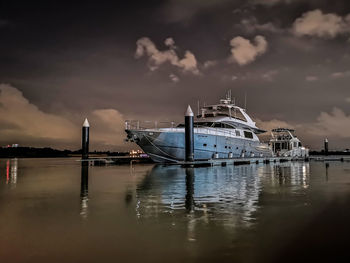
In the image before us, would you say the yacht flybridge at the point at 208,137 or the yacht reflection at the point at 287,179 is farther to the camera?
the yacht flybridge at the point at 208,137

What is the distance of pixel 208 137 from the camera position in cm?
3300

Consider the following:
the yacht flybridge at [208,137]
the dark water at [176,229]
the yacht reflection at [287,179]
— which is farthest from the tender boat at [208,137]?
the dark water at [176,229]

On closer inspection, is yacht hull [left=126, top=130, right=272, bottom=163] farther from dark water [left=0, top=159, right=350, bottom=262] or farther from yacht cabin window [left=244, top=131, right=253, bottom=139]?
dark water [left=0, top=159, right=350, bottom=262]

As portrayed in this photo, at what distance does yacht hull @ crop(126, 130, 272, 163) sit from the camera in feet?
101

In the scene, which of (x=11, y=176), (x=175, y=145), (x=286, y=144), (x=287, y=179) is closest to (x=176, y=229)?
(x=287, y=179)

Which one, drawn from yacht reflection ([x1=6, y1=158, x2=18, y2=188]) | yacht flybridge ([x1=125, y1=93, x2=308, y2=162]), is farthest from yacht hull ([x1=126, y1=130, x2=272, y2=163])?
yacht reflection ([x1=6, y1=158, x2=18, y2=188])

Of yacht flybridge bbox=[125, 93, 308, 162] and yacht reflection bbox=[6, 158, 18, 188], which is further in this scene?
yacht flybridge bbox=[125, 93, 308, 162]

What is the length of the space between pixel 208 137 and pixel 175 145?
4019mm

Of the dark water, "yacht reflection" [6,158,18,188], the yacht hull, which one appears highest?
the yacht hull

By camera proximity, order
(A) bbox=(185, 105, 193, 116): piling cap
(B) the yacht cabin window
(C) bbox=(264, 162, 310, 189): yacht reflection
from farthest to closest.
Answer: (B) the yacht cabin window < (A) bbox=(185, 105, 193, 116): piling cap < (C) bbox=(264, 162, 310, 189): yacht reflection

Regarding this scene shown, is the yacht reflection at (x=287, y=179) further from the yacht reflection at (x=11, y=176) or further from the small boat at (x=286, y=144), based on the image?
the small boat at (x=286, y=144)

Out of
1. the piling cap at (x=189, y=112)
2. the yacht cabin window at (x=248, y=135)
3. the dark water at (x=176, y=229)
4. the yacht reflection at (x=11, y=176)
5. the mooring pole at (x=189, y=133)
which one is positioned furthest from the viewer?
the yacht cabin window at (x=248, y=135)

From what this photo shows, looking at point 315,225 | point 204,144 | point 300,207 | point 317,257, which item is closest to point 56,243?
point 317,257

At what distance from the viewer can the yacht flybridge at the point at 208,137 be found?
31.0 meters
